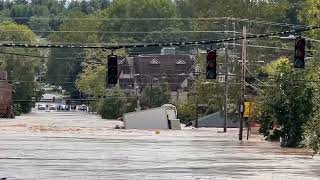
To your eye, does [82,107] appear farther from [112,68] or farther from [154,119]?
[112,68]

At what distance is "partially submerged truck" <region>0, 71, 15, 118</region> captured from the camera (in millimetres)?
114938

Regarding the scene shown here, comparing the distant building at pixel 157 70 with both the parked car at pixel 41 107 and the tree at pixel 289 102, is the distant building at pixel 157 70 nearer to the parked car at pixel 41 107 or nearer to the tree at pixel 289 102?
the parked car at pixel 41 107

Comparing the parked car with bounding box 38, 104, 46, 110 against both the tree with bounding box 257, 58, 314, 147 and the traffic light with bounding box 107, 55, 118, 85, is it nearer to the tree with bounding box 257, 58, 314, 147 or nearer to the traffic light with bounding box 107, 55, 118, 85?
the tree with bounding box 257, 58, 314, 147

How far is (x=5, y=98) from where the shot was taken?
378 feet

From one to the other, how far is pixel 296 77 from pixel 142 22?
98.1 meters

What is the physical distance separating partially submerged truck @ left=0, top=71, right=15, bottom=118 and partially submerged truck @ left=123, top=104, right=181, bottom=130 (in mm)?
27249

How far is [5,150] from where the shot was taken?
151 feet

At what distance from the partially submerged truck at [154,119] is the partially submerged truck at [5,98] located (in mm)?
27249

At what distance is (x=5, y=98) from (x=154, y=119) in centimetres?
2919

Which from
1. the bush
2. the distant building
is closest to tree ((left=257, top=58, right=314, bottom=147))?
the bush

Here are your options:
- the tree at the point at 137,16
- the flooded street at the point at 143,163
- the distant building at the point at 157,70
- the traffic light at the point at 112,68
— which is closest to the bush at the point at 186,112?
the distant building at the point at 157,70

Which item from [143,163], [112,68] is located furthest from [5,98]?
[143,163]

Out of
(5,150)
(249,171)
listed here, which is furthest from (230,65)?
(249,171)

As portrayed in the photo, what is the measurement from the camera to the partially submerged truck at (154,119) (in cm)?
9134
